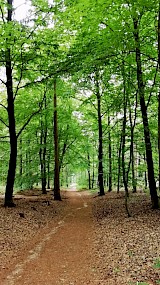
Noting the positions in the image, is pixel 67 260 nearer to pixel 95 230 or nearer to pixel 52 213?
pixel 95 230

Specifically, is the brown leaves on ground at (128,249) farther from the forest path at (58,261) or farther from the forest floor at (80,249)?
the forest path at (58,261)

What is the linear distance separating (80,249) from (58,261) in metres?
1.32

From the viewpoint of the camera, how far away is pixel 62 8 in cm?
1341

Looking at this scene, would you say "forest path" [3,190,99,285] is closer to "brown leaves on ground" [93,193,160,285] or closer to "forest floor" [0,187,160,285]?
"forest floor" [0,187,160,285]

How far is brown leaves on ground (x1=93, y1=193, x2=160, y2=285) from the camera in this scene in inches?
247

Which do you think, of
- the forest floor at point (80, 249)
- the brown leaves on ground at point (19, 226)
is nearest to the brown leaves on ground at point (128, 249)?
the forest floor at point (80, 249)

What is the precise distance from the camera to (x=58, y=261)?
7.82m

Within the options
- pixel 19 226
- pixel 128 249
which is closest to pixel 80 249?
pixel 128 249

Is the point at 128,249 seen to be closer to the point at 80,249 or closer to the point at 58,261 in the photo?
the point at 80,249

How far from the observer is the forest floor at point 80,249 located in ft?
21.3

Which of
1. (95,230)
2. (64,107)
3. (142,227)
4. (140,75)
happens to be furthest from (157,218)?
(64,107)

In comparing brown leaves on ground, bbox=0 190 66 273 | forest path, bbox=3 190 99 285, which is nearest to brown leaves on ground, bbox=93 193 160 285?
forest path, bbox=3 190 99 285

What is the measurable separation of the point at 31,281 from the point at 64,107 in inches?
975

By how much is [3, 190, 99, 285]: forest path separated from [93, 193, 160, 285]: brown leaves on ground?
36 cm
